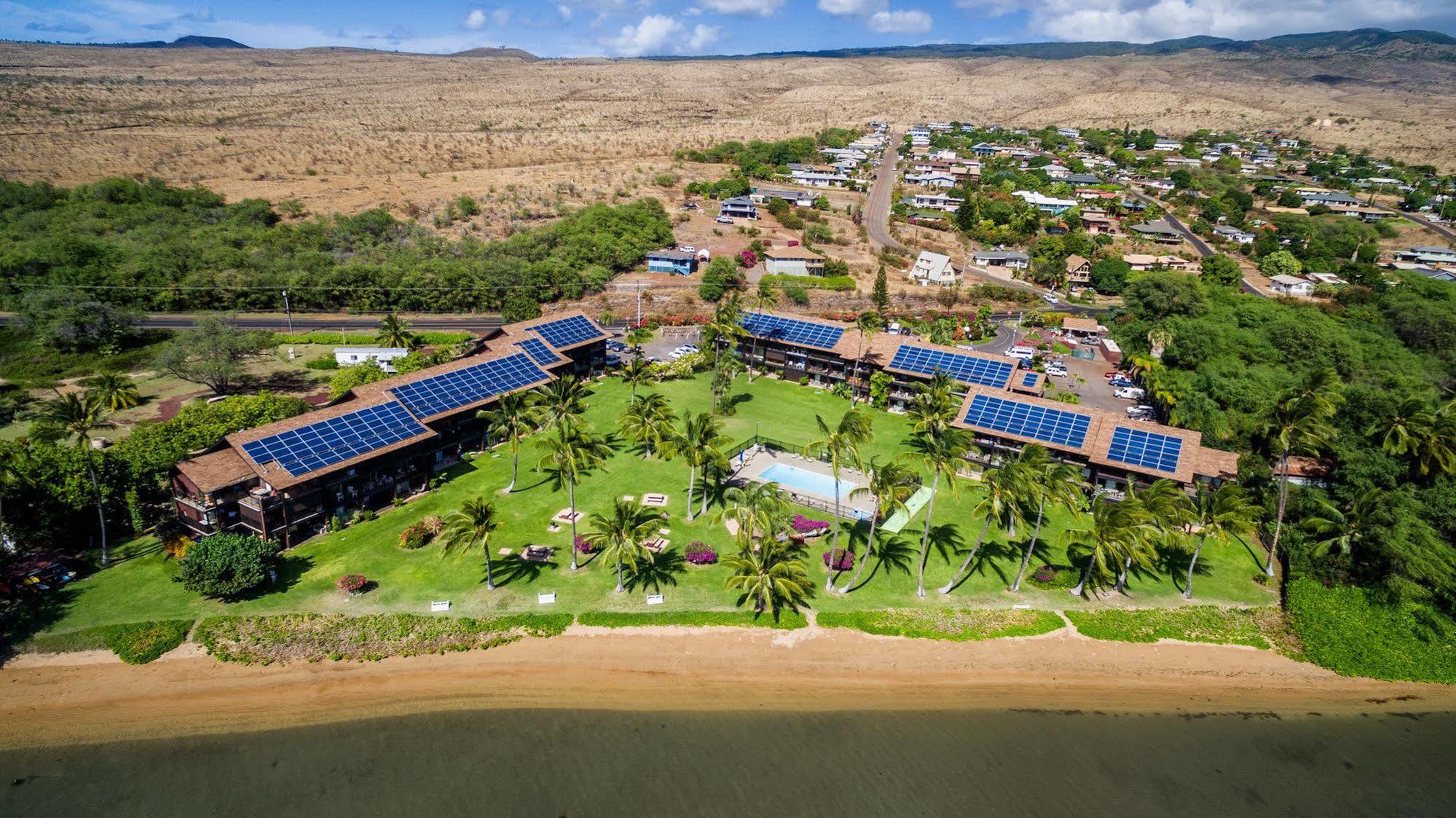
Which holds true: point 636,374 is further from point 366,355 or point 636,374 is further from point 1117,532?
point 1117,532

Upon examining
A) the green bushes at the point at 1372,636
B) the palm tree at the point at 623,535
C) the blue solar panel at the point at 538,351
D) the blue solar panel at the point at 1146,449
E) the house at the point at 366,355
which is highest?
the blue solar panel at the point at 538,351

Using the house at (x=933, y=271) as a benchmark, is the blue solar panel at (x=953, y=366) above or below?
below

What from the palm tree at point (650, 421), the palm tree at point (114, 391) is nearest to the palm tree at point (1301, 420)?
the palm tree at point (650, 421)

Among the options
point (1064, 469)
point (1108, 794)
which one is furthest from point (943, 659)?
point (1064, 469)

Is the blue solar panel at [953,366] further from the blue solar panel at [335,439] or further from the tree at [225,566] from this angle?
the tree at [225,566]

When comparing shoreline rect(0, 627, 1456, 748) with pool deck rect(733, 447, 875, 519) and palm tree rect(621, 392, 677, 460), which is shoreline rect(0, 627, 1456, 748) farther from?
palm tree rect(621, 392, 677, 460)

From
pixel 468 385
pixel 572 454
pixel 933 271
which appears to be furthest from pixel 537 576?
pixel 933 271
